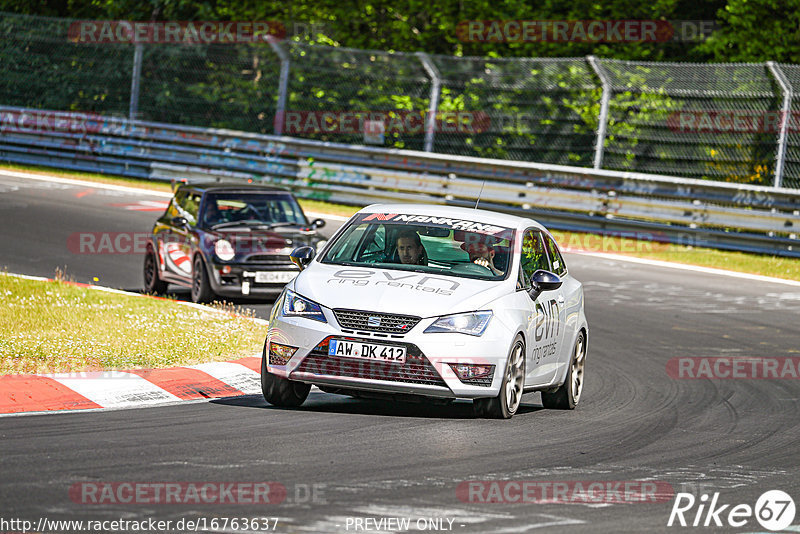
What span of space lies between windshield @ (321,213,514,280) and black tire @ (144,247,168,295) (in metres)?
6.61

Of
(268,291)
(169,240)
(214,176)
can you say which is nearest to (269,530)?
(268,291)

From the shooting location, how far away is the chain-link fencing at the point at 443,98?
74.6 ft

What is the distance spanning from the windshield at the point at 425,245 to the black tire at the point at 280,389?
3.30 ft

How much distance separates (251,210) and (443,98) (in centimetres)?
1052

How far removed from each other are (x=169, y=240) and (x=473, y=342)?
26.5 ft

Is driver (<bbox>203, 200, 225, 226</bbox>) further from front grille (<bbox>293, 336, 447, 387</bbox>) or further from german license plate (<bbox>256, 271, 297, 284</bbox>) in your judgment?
front grille (<bbox>293, 336, 447, 387</bbox>)

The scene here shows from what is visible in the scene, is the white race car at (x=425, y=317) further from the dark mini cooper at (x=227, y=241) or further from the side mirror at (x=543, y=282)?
the dark mini cooper at (x=227, y=241)

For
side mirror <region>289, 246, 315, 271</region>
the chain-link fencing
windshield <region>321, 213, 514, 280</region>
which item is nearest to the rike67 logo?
windshield <region>321, 213, 514, 280</region>

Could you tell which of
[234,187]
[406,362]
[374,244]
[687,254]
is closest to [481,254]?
[374,244]

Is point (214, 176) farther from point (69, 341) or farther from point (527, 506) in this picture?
point (527, 506)

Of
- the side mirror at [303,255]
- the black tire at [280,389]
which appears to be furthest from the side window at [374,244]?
the black tire at [280,389]

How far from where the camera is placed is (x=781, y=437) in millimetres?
9258

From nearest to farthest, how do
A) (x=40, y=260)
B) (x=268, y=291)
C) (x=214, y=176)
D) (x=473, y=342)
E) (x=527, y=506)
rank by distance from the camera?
1. (x=527, y=506)
2. (x=473, y=342)
3. (x=268, y=291)
4. (x=40, y=260)
5. (x=214, y=176)

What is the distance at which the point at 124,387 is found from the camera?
952 cm
